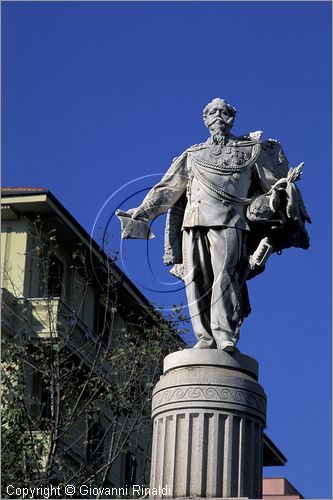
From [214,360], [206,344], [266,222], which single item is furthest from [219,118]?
[214,360]

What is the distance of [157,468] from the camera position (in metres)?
12.5

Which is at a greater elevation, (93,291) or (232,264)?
(93,291)

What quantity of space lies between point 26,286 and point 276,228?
22602 mm

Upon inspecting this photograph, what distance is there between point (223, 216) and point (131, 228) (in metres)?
0.97

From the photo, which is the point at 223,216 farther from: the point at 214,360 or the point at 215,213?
the point at 214,360

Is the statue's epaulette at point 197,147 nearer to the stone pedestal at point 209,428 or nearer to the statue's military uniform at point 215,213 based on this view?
the statue's military uniform at point 215,213

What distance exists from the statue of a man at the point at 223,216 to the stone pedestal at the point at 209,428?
0.98ft

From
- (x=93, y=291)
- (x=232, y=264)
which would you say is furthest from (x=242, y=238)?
(x=93, y=291)

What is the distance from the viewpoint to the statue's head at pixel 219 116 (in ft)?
44.1

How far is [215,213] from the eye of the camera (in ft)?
42.9

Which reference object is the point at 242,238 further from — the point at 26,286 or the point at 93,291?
the point at 93,291

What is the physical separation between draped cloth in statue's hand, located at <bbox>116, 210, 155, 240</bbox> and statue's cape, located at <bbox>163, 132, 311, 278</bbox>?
245 mm

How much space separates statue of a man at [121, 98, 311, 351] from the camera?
42.5 ft

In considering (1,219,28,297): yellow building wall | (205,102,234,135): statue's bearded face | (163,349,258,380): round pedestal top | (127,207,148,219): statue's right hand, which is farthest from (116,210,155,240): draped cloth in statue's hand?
(1,219,28,297): yellow building wall
